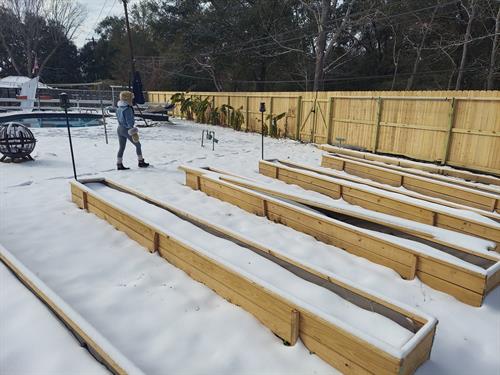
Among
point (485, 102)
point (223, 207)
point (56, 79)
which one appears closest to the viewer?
point (223, 207)

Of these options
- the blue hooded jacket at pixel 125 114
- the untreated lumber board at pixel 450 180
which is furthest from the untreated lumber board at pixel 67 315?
the untreated lumber board at pixel 450 180

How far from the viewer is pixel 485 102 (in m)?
8.36

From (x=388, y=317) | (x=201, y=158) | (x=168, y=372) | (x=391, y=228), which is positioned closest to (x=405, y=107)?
(x=201, y=158)

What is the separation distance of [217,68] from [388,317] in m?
27.4

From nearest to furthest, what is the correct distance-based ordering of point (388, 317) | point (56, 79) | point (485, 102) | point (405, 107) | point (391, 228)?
point (388, 317) → point (391, 228) → point (485, 102) → point (405, 107) → point (56, 79)

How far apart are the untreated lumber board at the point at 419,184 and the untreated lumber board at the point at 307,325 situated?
3898 mm

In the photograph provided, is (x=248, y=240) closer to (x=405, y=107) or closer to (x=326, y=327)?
(x=326, y=327)

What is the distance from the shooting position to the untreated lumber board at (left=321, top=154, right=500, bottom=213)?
5363 mm

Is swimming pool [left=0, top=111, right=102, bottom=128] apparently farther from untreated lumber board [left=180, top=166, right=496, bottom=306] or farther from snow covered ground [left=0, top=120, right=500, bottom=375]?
untreated lumber board [left=180, top=166, right=496, bottom=306]

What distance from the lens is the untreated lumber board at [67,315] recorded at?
201 cm

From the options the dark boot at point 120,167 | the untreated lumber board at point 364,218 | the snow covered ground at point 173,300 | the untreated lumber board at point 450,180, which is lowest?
the snow covered ground at point 173,300

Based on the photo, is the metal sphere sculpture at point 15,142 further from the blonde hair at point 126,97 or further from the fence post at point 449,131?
the fence post at point 449,131

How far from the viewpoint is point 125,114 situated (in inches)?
284

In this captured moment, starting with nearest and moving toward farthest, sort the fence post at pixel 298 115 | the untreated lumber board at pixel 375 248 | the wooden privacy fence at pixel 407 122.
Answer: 1. the untreated lumber board at pixel 375 248
2. the wooden privacy fence at pixel 407 122
3. the fence post at pixel 298 115
